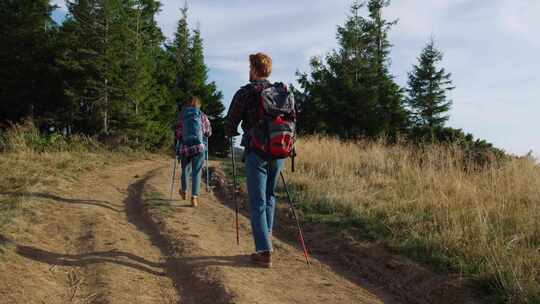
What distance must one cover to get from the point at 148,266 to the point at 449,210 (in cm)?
456

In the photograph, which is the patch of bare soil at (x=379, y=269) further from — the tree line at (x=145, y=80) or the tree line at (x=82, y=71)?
the tree line at (x=82, y=71)

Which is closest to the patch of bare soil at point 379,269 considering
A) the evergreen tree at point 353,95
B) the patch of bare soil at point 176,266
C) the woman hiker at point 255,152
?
the patch of bare soil at point 176,266

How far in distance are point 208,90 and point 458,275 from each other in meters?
39.5

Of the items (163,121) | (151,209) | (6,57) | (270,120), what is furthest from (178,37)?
(270,120)

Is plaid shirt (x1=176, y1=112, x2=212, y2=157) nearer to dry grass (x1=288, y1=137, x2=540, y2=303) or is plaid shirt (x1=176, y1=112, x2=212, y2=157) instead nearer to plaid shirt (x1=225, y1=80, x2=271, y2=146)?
dry grass (x1=288, y1=137, x2=540, y2=303)

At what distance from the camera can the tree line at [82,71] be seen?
2433 cm

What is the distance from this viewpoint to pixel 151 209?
749 centimetres

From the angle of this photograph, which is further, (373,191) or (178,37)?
Result: (178,37)

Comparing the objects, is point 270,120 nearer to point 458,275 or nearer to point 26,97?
point 458,275

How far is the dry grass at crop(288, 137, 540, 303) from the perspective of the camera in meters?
4.46

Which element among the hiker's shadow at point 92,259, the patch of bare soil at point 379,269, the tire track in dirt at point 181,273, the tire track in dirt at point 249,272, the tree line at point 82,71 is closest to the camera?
the tire track in dirt at point 181,273

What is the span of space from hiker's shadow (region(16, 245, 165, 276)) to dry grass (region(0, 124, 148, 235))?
0.80m

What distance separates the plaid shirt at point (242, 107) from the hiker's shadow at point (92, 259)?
1744 mm

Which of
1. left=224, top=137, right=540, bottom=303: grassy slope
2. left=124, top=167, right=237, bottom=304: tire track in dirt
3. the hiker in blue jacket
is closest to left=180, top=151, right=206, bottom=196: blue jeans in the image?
the hiker in blue jacket
